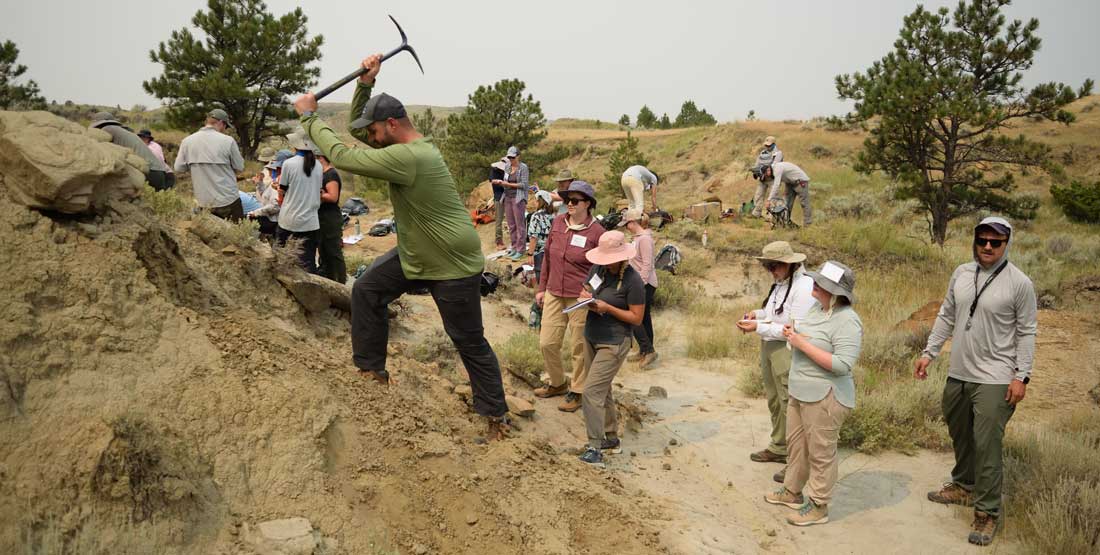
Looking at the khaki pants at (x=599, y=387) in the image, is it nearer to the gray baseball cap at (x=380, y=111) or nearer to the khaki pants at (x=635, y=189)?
the gray baseball cap at (x=380, y=111)

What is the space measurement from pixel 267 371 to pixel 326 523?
1060 millimetres

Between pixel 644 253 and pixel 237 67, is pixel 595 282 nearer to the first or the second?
pixel 644 253

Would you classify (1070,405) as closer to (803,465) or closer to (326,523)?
(803,465)

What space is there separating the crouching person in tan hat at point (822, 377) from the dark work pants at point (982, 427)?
0.80 m

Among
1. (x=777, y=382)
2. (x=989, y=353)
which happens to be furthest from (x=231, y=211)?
(x=989, y=353)

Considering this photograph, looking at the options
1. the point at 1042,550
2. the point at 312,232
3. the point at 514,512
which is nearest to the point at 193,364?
the point at 514,512

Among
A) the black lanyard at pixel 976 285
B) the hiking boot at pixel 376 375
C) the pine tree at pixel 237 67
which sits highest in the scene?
the pine tree at pixel 237 67

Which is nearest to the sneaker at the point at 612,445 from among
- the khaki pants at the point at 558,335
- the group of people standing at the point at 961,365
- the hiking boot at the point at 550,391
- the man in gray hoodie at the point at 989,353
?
the khaki pants at the point at 558,335

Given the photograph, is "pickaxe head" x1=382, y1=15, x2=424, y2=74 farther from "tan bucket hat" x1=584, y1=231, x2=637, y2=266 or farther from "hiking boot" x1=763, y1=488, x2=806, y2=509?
"hiking boot" x1=763, y1=488, x2=806, y2=509

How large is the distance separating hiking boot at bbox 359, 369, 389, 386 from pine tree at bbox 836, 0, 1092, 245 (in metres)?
13.5

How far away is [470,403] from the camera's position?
548 centimetres

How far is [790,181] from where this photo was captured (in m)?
15.3

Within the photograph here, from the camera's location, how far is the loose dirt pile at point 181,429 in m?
2.96

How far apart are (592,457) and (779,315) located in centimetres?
188
